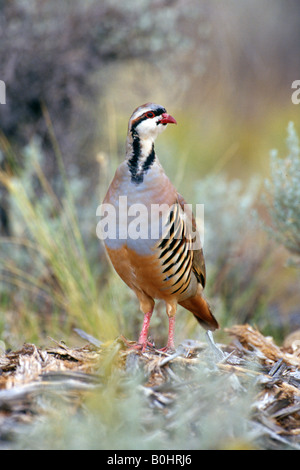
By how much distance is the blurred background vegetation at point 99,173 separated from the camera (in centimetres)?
454

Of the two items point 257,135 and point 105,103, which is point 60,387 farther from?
point 257,135

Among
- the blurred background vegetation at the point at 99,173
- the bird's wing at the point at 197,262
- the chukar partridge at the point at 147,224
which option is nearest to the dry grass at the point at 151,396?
the chukar partridge at the point at 147,224

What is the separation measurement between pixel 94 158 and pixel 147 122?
359 centimetres

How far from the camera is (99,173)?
656 cm

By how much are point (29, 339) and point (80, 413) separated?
221cm

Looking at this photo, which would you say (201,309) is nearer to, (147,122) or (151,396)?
(147,122)

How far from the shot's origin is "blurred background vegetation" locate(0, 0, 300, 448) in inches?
179

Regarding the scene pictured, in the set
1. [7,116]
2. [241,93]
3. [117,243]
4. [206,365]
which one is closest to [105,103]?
[7,116]

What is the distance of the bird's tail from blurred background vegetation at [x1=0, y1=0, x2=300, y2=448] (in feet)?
2.14

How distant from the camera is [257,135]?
10625mm

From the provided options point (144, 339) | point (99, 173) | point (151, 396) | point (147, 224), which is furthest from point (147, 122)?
point (99, 173)

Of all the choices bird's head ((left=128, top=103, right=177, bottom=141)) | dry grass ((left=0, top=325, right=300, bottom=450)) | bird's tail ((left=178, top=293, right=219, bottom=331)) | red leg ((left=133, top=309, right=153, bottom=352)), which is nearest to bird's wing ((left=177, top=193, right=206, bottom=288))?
bird's tail ((left=178, top=293, right=219, bottom=331))

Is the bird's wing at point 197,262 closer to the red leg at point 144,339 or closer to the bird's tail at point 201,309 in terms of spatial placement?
the bird's tail at point 201,309
